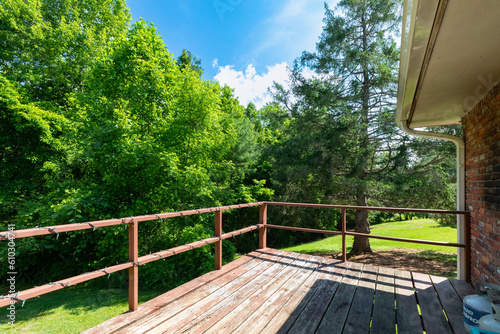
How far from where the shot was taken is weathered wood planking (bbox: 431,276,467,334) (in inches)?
72.0

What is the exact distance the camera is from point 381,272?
3.00 meters

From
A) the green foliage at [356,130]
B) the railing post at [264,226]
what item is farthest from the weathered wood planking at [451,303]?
the green foliage at [356,130]

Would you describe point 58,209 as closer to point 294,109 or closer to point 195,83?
point 195,83

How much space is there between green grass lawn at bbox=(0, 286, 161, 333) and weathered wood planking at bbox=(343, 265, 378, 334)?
4965 millimetres

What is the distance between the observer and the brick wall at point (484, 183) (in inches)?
82.4

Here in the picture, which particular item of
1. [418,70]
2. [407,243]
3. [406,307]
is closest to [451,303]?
[406,307]

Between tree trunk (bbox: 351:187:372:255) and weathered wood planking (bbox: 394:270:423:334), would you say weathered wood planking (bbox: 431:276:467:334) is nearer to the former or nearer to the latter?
weathered wood planking (bbox: 394:270:423:334)

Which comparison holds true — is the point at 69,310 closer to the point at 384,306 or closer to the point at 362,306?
the point at 362,306

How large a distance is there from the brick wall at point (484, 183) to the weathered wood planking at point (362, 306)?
40.3 inches

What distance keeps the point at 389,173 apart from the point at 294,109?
3602mm

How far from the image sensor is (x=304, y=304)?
2.16m

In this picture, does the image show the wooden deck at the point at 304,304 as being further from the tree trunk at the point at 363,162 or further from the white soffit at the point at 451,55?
the tree trunk at the point at 363,162

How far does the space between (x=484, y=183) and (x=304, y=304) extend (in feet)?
7.24

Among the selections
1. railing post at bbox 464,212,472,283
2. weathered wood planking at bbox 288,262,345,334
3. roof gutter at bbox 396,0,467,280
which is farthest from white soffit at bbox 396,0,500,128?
weathered wood planking at bbox 288,262,345,334
